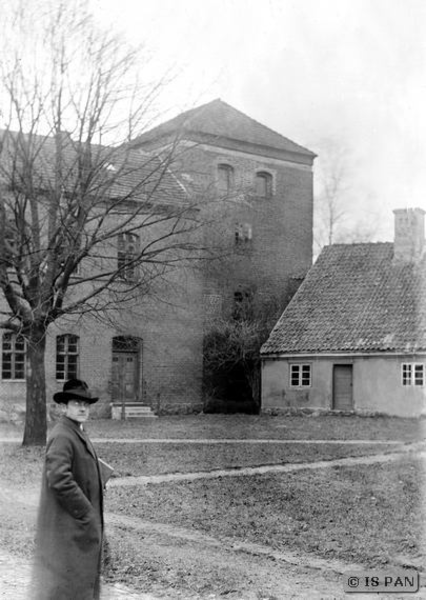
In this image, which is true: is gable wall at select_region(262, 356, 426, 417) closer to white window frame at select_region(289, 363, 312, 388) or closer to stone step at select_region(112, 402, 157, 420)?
white window frame at select_region(289, 363, 312, 388)

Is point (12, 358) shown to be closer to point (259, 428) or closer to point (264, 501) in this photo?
point (259, 428)

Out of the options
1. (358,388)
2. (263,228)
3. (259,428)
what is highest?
(263,228)

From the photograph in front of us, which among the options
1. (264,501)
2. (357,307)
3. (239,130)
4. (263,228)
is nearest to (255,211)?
(263,228)

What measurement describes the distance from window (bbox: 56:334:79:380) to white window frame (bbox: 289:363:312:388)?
8.43 meters

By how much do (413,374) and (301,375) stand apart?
15.1ft

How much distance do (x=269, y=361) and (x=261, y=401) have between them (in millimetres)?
1650

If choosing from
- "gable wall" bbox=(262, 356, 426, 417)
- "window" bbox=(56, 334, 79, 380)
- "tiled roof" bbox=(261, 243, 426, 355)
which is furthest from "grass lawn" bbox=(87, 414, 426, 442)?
"tiled roof" bbox=(261, 243, 426, 355)

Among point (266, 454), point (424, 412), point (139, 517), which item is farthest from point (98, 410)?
point (139, 517)

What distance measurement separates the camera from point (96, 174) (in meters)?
18.5

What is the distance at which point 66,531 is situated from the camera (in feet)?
20.4

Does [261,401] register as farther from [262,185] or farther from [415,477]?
[415,477]

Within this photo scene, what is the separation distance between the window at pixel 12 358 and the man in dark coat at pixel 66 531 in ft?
77.2

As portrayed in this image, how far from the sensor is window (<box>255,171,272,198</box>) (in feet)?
124

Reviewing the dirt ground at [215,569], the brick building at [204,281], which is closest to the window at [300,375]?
the brick building at [204,281]
